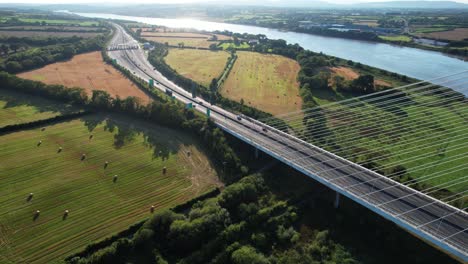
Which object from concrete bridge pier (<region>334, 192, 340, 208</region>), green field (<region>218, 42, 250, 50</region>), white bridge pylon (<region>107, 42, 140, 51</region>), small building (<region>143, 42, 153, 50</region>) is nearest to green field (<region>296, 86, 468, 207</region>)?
concrete bridge pier (<region>334, 192, 340, 208</region>)

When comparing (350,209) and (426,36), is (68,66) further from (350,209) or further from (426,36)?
(426,36)

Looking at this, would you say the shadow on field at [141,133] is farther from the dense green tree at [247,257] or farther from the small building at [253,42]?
the small building at [253,42]

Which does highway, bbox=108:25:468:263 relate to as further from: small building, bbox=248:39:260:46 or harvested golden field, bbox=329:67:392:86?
small building, bbox=248:39:260:46

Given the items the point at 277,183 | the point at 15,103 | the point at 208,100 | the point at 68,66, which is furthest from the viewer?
the point at 68,66

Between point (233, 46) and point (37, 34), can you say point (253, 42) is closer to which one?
point (233, 46)

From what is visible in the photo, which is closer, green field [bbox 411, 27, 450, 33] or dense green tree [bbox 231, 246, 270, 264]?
dense green tree [bbox 231, 246, 270, 264]

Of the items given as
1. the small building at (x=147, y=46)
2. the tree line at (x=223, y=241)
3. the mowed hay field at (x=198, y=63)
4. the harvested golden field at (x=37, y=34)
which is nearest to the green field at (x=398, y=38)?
the mowed hay field at (x=198, y=63)

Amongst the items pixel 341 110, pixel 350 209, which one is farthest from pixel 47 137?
pixel 341 110

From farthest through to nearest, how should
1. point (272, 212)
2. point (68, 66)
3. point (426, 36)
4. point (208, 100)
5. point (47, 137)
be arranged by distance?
point (426, 36)
point (68, 66)
point (208, 100)
point (47, 137)
point (272, 212)
